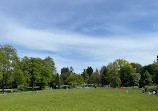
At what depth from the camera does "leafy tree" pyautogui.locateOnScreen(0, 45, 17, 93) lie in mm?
49406

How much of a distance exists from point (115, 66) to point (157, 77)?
33.5 meters

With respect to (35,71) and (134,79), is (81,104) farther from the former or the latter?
(134,79)

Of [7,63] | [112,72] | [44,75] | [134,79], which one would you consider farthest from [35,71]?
[134,79]

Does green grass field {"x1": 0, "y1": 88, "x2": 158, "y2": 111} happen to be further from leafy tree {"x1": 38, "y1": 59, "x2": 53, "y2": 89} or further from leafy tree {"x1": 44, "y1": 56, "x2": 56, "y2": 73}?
leafy tree {"x1": 44, "y1": 56, "x2": 56, "y2": 73}

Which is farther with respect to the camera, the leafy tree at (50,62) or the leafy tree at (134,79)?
the leafy tree at (50,62)

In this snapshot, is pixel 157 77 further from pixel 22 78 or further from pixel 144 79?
pixel 22 78

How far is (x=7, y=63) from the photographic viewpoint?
164 feet

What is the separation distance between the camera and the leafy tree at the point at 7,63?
162 feet

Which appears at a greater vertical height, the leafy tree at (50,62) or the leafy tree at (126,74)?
the leafy tree at (50,62)

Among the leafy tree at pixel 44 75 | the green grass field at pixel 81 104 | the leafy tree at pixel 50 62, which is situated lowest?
the green grass field at pixel 81 104

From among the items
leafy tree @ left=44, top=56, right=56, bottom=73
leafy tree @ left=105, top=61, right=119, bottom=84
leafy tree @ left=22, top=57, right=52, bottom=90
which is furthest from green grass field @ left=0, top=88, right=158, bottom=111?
leafy tree @ left=44, top=56, right=56, bottom=73

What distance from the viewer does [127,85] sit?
2977 inches

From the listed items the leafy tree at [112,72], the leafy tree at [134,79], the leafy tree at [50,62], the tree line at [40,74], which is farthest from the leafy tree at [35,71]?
the leafy tree at [134,79]

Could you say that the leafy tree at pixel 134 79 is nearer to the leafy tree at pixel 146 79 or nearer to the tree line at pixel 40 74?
the tree line at pixel 40 74
